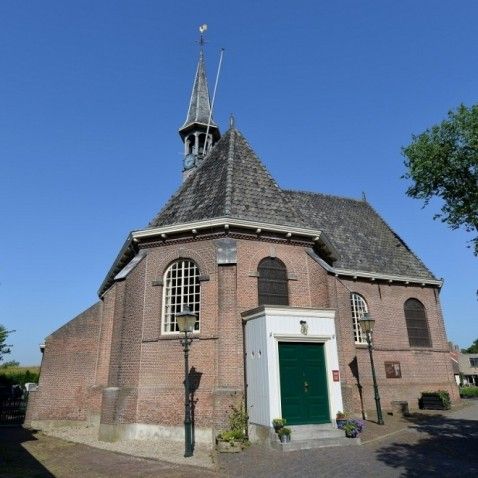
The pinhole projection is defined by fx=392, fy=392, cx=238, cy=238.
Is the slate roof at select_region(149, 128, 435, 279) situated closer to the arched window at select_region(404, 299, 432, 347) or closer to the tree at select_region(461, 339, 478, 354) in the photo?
the arched window at select_region(404, 299, 432, 347)

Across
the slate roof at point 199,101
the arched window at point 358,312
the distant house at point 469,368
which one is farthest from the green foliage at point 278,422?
the distant house at point 469,368

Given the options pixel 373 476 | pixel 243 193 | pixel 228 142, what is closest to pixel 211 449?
pixel 373 476

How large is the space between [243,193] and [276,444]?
350 inches

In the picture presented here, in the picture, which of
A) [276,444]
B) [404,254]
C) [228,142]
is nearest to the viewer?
[276,444]

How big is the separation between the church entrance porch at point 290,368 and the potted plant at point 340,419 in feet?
0.46

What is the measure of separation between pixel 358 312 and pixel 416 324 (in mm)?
3853

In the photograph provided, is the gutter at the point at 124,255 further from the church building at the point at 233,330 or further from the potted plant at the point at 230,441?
the potted plant at the point at 230,441

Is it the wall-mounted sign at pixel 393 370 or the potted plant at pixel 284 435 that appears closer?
the potted plant at pixel 284 435

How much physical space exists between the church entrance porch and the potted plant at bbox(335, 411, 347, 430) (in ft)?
0.46

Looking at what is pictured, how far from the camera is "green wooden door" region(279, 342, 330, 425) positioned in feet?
37.7

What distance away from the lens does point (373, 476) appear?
7.89 meters

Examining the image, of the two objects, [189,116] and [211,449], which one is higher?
[189,116]

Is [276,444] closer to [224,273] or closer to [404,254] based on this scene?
[224,273]

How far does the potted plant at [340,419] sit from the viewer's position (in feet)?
37.7
